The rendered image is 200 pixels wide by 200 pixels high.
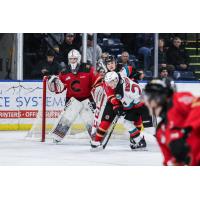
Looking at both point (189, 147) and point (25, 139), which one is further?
point (25, 139)

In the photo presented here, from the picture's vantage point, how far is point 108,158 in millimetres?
9812

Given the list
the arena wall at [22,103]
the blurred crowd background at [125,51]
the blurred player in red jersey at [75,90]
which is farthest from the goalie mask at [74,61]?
the blurred crowd background at [125,51]

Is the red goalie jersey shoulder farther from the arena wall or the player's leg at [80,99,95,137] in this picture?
the arena wall

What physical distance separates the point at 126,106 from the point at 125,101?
0.28 ft

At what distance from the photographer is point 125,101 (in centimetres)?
1030

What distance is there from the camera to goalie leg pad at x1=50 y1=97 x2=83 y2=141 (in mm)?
11430

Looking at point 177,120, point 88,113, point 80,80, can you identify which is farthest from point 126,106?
point 177,120

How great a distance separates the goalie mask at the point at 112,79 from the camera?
10.0 m

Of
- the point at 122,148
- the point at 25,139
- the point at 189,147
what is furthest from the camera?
the point at 25,139

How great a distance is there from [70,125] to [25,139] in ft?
2.16

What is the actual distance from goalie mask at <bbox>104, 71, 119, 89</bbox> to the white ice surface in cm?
78

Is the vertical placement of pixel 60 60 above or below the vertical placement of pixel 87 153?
above
